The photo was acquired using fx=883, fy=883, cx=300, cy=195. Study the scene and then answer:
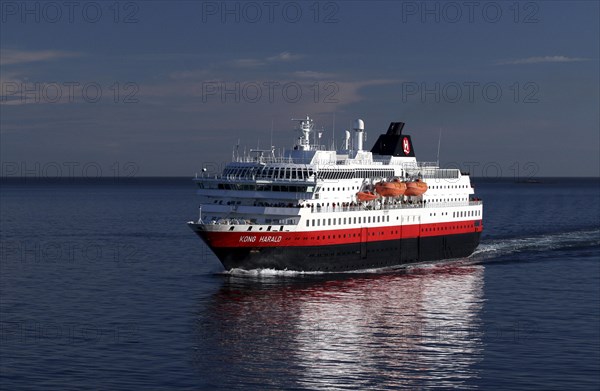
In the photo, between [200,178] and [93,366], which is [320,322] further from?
[200,178]

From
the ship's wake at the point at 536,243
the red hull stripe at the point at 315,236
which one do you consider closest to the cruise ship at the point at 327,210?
the red hull stripe at the point at 315,236

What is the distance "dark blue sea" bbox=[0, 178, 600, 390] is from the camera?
128ft

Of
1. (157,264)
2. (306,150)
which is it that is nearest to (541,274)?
(306,150)

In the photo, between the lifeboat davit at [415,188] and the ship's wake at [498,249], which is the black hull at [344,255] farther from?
the lifeboat davit at [415,188]

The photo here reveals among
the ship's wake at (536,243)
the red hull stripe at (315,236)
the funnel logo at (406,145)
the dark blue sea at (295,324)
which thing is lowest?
the dark blue sea at (295,324)

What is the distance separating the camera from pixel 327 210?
2618 inches

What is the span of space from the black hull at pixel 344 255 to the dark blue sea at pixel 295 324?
40.0 inches

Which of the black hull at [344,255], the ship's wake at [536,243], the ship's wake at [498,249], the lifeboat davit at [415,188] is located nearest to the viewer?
the black hull at [344,255]

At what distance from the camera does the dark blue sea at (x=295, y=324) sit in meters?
39.0

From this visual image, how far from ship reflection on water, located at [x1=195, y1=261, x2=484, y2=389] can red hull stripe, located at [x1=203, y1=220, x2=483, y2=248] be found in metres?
2.61

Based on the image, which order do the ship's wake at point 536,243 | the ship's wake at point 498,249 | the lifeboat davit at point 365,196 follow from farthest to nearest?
the ship's wake at point 536,243
the lifeboat davit at point 365,196
the ship's wake at point 498,249

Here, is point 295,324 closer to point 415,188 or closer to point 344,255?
point 344,255

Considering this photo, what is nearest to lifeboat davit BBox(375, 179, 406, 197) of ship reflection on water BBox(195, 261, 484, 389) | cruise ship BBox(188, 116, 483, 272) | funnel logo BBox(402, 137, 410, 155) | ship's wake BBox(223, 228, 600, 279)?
cruise ship BBox(188, 116, 483, 272)

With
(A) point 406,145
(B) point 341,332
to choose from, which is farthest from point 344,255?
(B) point 341,332
